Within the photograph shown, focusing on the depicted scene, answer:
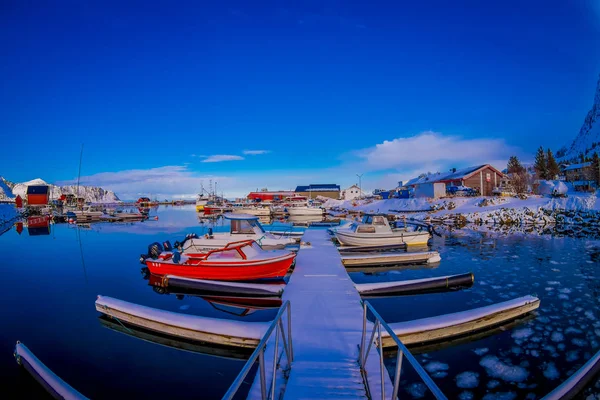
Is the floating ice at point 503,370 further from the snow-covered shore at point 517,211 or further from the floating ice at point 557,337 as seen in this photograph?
the snow-covered shore at point 517,211

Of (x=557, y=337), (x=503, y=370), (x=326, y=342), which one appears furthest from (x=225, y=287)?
(x=557, y=337)

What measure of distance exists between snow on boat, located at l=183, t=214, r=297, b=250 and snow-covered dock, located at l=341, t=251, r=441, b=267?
5.14 meters

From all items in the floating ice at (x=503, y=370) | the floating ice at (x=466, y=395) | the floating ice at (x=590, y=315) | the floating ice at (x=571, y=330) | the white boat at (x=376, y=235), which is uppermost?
the white boat at (x=376, y=235)

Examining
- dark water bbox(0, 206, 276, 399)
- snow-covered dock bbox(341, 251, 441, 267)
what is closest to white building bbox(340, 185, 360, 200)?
snow-covered dock bbox(341, 251, 441, 267)

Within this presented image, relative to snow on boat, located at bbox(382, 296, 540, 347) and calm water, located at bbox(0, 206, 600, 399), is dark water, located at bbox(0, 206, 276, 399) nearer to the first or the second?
calm water, located at bbox(0, 206, 600, 399)

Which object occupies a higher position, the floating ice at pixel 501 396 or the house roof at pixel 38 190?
the house roof at pixel 38 190

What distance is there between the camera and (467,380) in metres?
7.28

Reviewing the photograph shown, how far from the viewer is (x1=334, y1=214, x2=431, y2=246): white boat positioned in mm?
22266

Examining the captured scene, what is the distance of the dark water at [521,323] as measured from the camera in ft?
23.7

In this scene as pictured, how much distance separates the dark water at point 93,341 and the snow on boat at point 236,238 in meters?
3.25

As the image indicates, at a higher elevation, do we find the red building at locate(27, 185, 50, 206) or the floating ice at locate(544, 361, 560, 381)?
the red building at locate(27, 185, 50, 206)

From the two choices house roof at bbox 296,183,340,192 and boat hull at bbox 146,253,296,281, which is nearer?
boat hull at bbox 146,253,296,281

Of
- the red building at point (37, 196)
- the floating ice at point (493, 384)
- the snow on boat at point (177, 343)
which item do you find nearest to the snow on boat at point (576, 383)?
the floating ice at point (493, 384)

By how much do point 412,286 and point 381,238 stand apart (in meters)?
9.53
